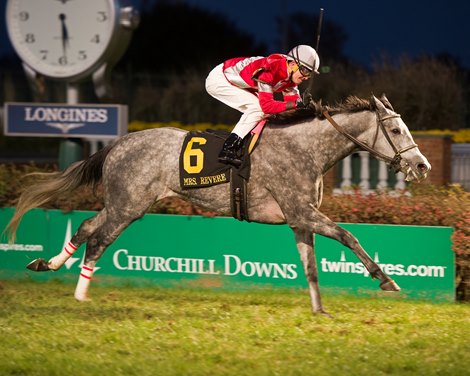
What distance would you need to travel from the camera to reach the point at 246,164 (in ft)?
26.0

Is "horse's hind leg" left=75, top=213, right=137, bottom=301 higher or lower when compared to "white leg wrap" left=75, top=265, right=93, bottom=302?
higher

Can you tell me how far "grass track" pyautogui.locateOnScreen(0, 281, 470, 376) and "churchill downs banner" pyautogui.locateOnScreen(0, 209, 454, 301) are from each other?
0.56 feet

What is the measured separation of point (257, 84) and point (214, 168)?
0.74 metres

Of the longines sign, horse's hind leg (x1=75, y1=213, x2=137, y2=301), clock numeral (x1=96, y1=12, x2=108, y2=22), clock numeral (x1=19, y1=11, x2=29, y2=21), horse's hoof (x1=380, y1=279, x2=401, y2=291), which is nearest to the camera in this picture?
horse's hoof (x1=380, y1=279, x2=401, y2=291)

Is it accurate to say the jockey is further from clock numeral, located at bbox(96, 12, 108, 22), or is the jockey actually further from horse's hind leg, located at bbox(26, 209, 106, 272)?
clock numeral, located at bbox(96, 12, 108, 22)

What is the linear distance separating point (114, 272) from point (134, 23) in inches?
127

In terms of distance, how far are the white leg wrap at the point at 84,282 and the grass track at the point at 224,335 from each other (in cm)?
9

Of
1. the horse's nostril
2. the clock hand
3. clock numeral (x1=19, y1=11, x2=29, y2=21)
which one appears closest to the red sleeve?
the horse's nostril

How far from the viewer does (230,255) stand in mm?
9188

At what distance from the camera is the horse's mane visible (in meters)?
A: 7.93

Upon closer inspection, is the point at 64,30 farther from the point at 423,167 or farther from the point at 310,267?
the point at 423,167

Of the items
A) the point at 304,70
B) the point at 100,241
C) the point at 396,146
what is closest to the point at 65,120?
the point at 100,241

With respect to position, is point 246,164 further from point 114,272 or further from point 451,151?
point 451,151

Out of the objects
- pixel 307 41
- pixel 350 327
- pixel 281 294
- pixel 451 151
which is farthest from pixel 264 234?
pixel 307 41
